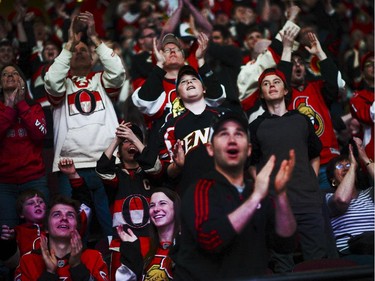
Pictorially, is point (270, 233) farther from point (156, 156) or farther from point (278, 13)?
point (278, 13)

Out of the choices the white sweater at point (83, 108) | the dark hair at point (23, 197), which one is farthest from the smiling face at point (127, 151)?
the dark hair at point (23, 197)

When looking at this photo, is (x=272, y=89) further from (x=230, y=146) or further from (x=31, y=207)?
(x=230, y=146)

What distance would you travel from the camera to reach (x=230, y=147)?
460 centimetres

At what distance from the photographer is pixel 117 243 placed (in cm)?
673

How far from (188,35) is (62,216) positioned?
9.84 ft

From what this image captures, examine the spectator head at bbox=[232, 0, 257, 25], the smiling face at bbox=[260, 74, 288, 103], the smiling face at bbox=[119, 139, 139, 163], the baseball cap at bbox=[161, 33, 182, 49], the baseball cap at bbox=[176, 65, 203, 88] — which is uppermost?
the spectator head at bbox=[232, 0, 257, 25]

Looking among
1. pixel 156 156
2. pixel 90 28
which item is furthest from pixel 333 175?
pixel 90 28

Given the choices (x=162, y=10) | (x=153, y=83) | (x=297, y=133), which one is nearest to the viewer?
(x=297, y=133)

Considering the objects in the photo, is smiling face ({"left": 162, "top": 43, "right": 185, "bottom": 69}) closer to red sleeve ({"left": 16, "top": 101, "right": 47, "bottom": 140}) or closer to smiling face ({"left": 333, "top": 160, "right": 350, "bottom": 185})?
red sleeve ({"left": 16, "top": 101, "right": 47, "bottom": 140})

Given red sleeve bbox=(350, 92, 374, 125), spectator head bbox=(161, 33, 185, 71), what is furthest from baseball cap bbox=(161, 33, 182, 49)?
red sleeve bbox=(350, 92, 374, 125)

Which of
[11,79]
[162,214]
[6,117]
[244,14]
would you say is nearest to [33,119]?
[6,117]

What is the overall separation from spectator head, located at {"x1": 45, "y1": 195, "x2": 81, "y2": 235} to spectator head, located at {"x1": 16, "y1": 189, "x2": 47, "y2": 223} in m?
0.34

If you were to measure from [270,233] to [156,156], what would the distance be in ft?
7.41

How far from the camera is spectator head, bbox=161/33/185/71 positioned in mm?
7602
